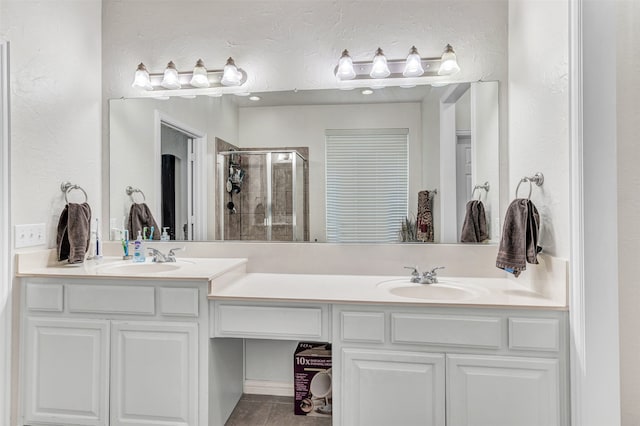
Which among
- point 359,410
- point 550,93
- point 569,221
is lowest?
point 359,410

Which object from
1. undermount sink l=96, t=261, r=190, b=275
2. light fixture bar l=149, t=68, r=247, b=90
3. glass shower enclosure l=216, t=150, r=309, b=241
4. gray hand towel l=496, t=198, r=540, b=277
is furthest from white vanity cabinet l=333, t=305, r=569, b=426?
light fixture bar l=149, t=68, r=247, b=90

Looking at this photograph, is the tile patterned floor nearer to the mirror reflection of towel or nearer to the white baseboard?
the white baseboard

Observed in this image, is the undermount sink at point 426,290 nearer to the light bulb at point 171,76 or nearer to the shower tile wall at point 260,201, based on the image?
the shower tile wall at point 260,201

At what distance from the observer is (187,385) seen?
1716 millimetres

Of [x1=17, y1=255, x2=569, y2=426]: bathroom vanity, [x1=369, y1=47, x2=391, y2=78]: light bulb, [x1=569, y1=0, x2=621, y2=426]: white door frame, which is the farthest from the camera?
[x1=369, y1=47, x2=391, y2=78]: light bulb

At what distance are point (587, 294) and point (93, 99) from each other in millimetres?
2871

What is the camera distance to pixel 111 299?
1.78 m

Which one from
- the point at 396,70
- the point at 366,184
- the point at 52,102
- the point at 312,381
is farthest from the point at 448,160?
the point at 52,102

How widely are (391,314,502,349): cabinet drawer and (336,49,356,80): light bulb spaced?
1376mm

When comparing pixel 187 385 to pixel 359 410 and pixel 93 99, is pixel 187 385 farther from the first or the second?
pixel 93 99

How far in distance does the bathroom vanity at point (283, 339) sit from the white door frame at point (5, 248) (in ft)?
0.21

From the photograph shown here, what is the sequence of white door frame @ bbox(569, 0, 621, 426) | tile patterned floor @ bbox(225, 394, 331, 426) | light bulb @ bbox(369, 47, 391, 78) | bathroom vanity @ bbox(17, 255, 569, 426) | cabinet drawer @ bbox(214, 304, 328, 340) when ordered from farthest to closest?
light bulb @ bbox(369, 47, 391, 78), tile patterned floor @ bbox(225, 394, 331, 426), cabinet drawer @ bbox(214, 304, 328, 340), bathroom vanity @ bbox(17, 255, 569, 426), white door frame @ bbox(569, 0, 621, 426)

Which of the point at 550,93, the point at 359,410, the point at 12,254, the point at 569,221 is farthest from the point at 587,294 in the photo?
the point at 12,254

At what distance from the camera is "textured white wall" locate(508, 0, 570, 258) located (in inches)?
60.6
